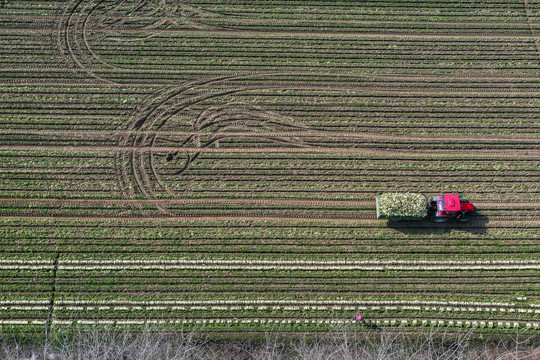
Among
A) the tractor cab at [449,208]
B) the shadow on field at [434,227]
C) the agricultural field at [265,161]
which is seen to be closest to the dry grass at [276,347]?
the agricultural field at [265,161]

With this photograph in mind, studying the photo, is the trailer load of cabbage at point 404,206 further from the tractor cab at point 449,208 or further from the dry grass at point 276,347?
the dry grass at point 276,347

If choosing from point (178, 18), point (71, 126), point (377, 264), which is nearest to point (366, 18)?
point (178, 18)

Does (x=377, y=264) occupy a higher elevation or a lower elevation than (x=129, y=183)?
lower

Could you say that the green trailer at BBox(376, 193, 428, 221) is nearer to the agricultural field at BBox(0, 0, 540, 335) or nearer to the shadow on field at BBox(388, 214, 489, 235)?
the shadow on field at BBox(388, 214, 489, 235)

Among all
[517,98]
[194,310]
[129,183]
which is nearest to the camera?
[194,310]

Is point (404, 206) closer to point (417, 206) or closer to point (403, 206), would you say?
point (403, 206)

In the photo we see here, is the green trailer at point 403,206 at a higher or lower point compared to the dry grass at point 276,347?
higher

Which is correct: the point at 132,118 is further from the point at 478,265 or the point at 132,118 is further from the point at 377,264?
the point at 478,265
